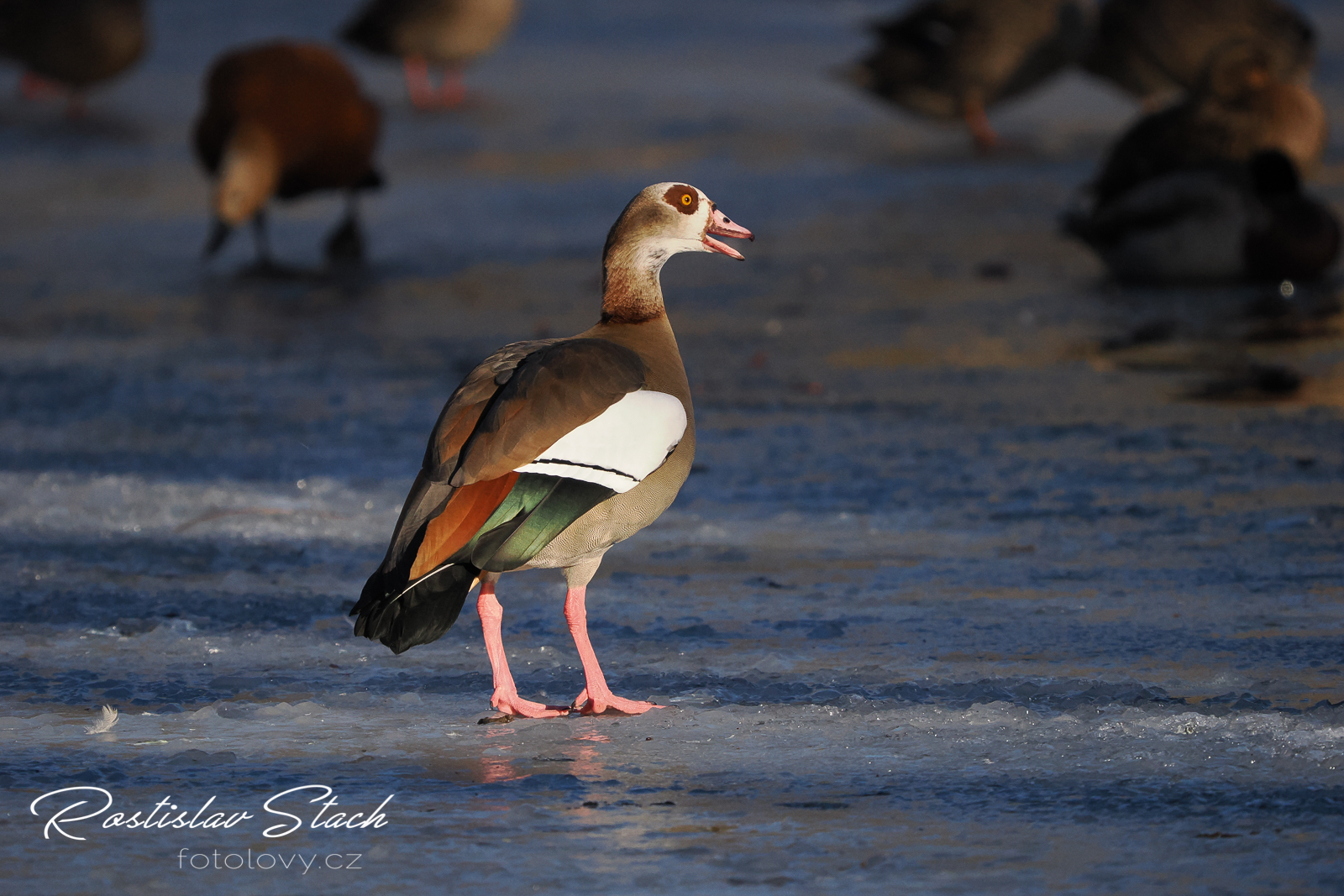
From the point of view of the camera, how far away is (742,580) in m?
5.80

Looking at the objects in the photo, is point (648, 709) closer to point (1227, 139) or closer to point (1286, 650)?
point (1286, 650)

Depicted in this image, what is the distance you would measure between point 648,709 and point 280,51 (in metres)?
8.88

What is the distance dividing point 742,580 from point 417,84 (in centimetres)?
1544

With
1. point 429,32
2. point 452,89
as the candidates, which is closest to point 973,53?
point 429,32

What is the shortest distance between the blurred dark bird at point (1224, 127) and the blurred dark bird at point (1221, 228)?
33 centimetres

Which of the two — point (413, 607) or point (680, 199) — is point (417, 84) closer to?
point (680, 199)

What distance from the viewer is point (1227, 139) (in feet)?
40.2

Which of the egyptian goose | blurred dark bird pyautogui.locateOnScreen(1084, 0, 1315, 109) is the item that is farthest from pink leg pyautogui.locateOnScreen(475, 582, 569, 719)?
blurred dark bird pyautogui.locateOnScreen(1084, 0, 1315, 109)

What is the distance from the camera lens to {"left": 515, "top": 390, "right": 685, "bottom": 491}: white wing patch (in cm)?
451

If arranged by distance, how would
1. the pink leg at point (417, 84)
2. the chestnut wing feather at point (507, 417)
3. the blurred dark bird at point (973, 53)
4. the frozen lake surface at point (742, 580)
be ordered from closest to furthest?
the frozen lake surface at point (742, 580) < the chestnut wing feather at point (507, 417) < the blurred dark bird at point (973, 53) < the pink leg at point (417, 84)

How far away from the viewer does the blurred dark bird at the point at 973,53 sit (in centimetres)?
1684

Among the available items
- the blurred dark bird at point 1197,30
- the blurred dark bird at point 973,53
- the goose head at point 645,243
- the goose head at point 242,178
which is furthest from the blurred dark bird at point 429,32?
Answer: the goose head at point 645,243

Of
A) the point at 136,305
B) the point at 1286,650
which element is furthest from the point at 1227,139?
the point at 1286,650

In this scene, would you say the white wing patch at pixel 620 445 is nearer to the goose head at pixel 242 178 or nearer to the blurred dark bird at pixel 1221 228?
the blurred dark bird at pixel 1221 228
